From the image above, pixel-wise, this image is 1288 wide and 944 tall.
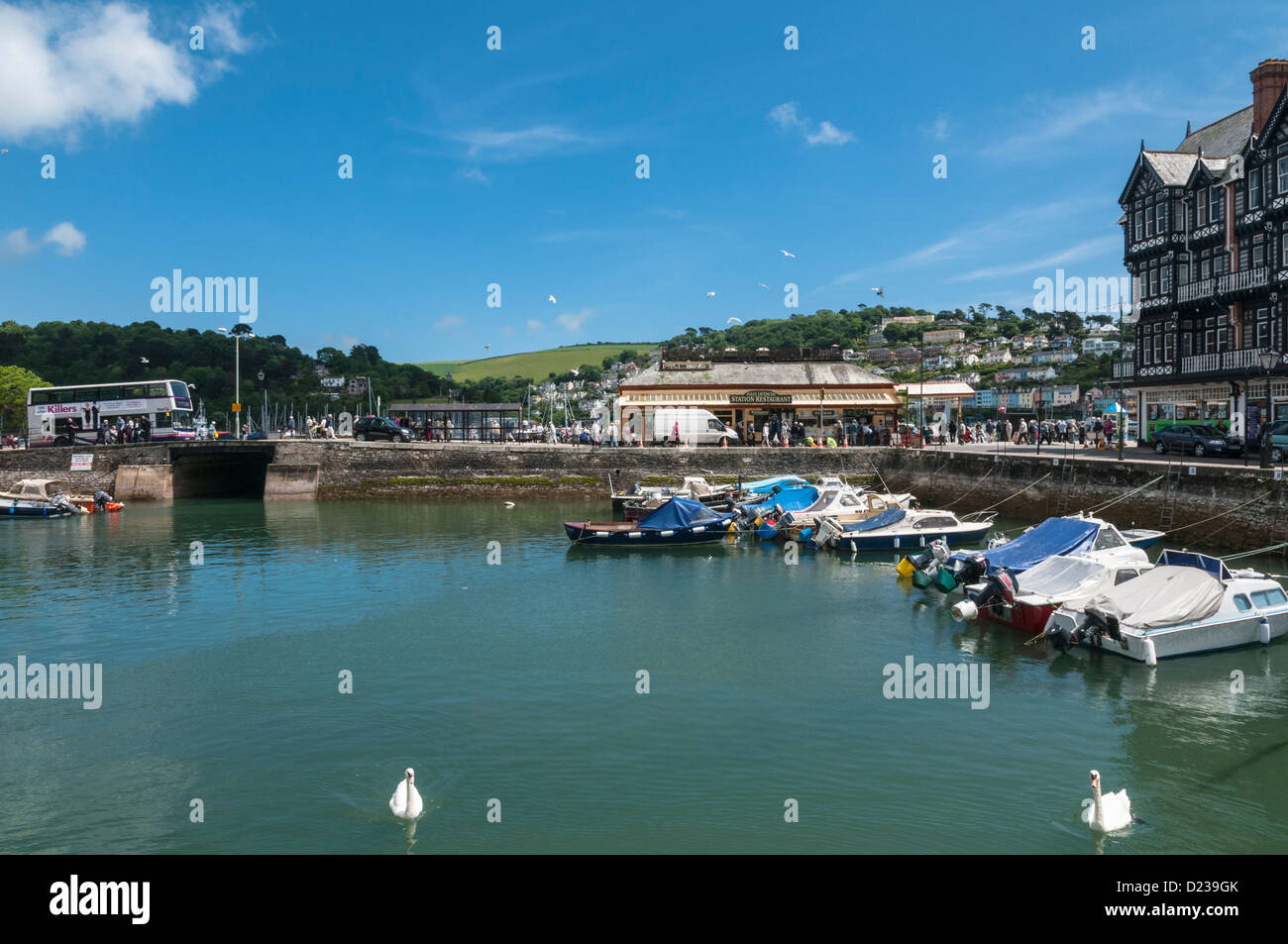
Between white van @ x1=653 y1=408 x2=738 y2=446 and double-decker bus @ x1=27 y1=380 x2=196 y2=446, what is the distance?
33.0 m

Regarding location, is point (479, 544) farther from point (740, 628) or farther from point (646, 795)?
point (646, 795)

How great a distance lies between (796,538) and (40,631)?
88.0 ft

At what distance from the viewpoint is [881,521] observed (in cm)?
3500

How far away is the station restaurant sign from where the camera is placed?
62.9 meters

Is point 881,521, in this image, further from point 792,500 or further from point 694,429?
point 694,429

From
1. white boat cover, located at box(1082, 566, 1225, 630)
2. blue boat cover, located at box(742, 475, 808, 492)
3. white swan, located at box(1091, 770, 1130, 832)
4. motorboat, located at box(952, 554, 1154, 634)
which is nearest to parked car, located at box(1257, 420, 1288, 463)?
motorboat, located at box(952, 554, 1154, 634)

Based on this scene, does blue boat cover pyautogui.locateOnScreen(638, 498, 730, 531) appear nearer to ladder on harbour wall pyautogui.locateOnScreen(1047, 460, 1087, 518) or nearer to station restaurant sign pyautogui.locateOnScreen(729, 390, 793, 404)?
ladder on harbour wall pyautogui.locateOnScreen(1047, 460, 1087, 518)

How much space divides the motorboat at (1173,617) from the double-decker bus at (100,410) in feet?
190

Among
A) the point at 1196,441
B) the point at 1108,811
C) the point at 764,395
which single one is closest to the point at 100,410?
the point at 764,395
